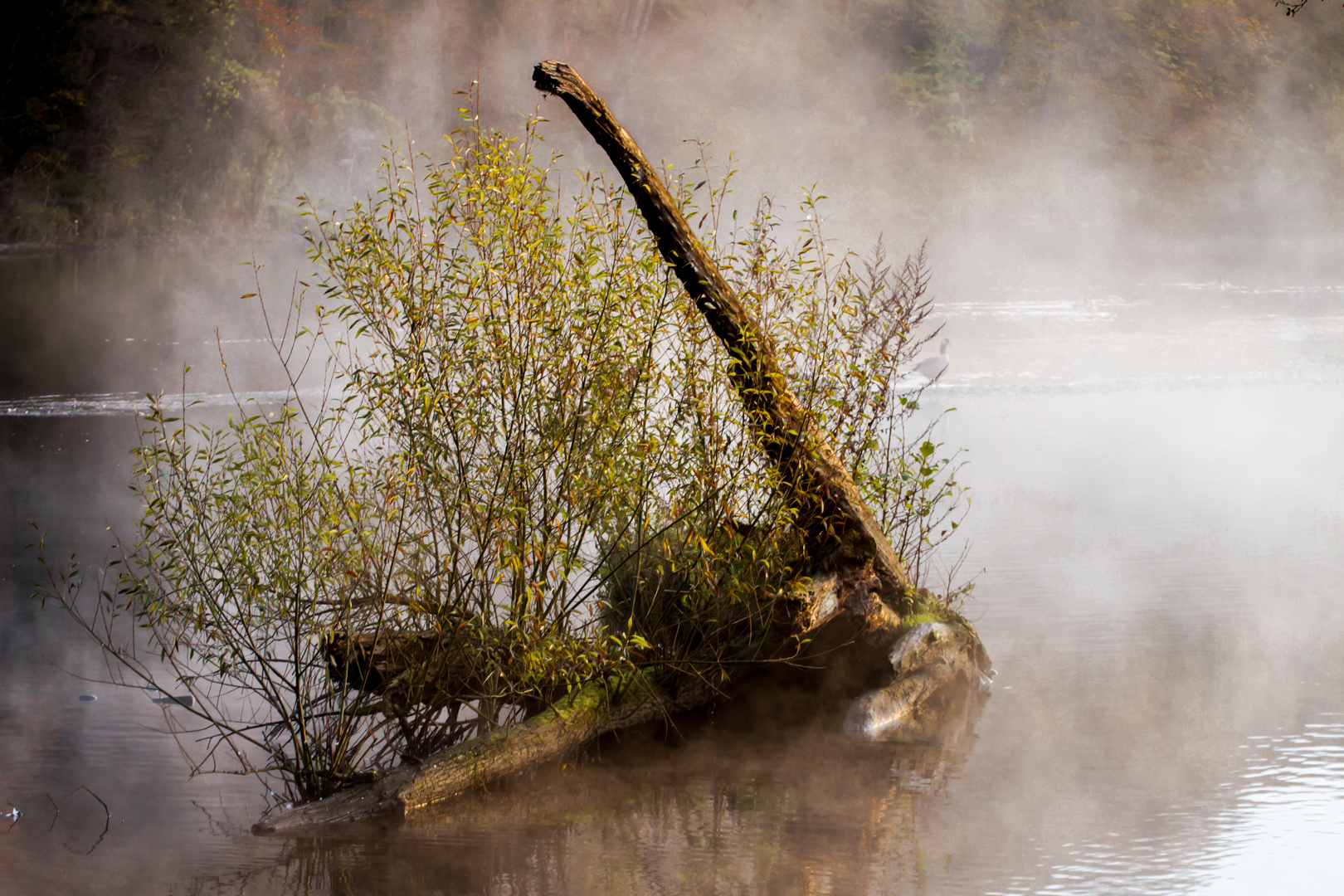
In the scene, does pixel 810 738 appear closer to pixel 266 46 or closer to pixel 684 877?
pixel 684 877

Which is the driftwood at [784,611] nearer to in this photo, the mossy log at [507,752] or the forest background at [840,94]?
the mossy log at [507,752]

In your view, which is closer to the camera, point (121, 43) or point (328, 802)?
point (328, 802)

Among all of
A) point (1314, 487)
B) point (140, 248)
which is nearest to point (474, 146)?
point (1314, 487)

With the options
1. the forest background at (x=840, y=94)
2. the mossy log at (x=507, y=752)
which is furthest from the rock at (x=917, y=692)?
the forest background at (x=840, y=94)

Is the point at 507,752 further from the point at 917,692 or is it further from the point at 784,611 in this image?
the point at 917,692

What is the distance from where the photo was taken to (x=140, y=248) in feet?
87.0

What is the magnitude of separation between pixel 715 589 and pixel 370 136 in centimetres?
2751

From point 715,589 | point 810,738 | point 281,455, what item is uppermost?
point 281,455

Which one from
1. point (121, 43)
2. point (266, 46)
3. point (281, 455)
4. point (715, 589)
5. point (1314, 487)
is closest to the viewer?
point (281, 455)

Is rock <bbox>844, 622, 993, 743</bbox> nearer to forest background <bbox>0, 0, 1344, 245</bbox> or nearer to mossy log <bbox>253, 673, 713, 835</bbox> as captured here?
mossy log <bbox>253, 673, 713, 835</bbox>

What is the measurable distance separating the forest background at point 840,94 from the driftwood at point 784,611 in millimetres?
24747

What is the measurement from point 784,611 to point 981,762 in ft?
3.31

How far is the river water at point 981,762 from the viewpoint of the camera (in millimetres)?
3754

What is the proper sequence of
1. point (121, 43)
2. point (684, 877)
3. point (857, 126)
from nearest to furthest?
point (684, 877), point (121, 43), point (857, 126)
